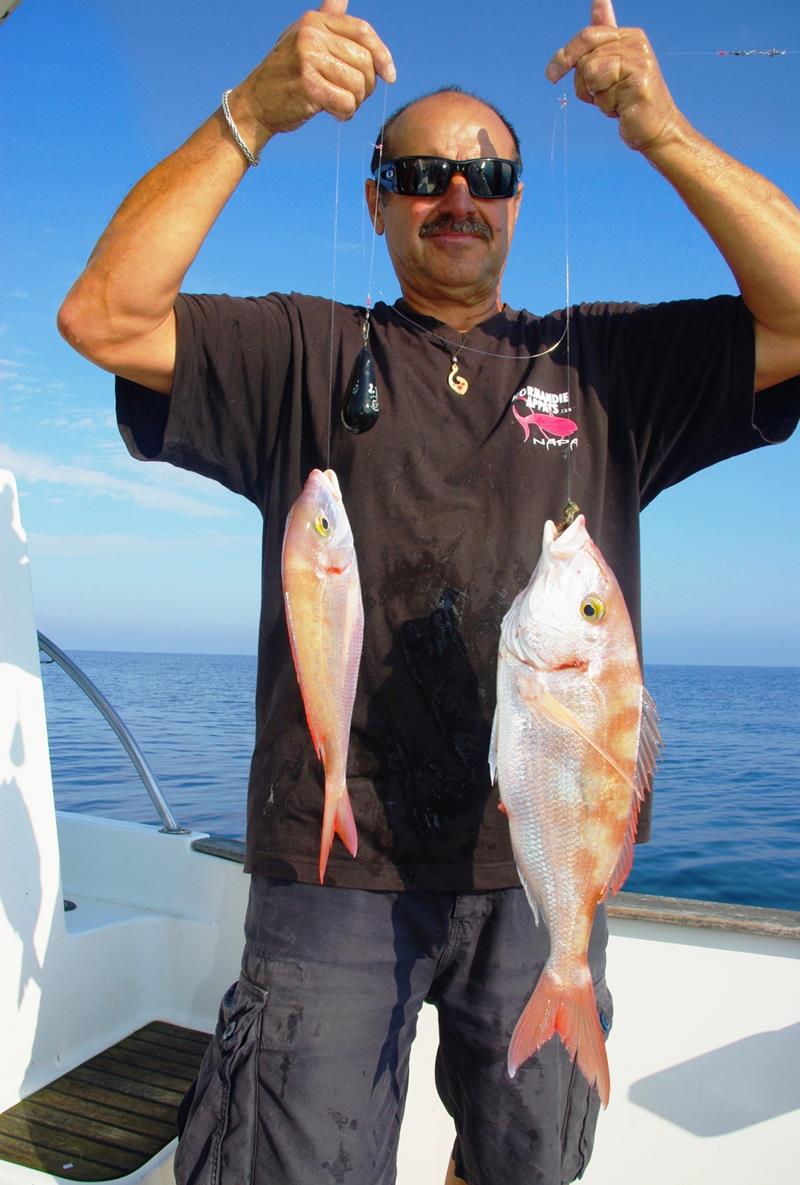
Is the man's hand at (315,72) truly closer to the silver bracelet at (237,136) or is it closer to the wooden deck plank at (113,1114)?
the silver bracelet at (237,136)

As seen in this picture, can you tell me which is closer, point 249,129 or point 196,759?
point 249,129

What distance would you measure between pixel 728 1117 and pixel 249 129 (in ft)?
12.6

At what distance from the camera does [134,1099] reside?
3588 mm

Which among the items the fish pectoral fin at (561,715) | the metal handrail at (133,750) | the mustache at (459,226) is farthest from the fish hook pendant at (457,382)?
the metal handrail at (133,750)

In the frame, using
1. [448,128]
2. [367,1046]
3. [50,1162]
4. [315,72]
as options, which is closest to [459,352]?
[448,128]

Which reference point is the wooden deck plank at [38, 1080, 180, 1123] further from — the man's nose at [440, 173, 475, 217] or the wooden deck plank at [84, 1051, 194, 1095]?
the man's nose at [440, 173, 475, 217]

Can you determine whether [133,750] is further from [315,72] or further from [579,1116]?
[315,72]

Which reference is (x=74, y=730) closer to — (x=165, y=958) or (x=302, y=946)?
(x=165, y=958)

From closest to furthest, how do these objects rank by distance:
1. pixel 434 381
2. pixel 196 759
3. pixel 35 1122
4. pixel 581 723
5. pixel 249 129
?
pixel 581 723 < pixel 249 129 < pixel 434 381 < pixel 35 1122 < pixel 196 759

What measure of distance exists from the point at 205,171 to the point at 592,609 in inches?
58.4

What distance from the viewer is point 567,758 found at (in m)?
2.06

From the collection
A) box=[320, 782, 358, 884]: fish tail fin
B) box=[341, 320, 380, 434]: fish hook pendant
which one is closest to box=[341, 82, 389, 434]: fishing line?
box=[341, 320, 380, 434]: fish hook pendant

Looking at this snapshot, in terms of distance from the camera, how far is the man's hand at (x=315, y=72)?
2.21 m

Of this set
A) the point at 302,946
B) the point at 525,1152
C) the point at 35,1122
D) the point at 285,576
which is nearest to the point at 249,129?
the point at 285,576
